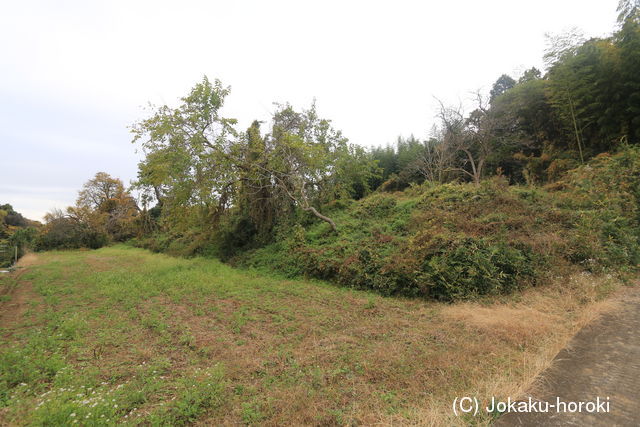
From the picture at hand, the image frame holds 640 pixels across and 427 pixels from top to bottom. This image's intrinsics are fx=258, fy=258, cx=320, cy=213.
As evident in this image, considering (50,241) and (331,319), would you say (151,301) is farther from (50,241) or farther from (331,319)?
(50,241)

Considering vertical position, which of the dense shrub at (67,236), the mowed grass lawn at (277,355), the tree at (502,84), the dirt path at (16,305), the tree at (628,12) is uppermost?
the tree at (502,84)

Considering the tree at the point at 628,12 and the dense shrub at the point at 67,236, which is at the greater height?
the tree at the point at 628,12

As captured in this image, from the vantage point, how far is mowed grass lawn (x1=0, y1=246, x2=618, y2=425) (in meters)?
2.35

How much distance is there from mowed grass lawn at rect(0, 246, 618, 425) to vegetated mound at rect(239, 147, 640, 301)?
568 millimetres

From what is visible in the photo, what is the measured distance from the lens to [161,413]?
236 centimetres

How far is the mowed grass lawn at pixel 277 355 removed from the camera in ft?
7.70

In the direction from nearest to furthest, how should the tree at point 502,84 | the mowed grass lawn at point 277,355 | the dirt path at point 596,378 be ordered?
the dirt path at point 596,378 < the mowed grass lawn at point 277,355 < the tree at point 502,84

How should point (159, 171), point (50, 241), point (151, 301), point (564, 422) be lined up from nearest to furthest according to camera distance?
point (564, 422) < point (151, 301) < point (159, 171) < point (50, 241)

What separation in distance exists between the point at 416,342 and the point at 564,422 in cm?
187

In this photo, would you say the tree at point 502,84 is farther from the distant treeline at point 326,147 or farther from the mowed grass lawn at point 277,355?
the mowed grass lawn at point 277,355

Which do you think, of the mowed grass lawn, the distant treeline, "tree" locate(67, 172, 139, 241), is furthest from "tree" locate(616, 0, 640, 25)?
"tree" locate(67, 172, 139, 241)

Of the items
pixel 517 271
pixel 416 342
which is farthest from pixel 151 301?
pixel 517 271

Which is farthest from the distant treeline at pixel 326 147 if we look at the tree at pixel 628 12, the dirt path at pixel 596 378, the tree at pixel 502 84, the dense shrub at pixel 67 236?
the dense shrub at pixel 67 236

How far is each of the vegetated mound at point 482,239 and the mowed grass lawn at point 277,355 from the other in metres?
0.57
